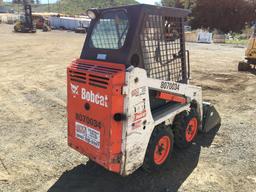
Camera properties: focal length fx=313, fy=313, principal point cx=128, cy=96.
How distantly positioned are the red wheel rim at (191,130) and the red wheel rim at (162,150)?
30.0 inches

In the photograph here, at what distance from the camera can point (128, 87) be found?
400 cm

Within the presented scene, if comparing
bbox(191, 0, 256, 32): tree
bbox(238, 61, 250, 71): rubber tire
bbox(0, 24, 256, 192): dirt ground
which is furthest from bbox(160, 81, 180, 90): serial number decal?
bbox(191, 0, 256, 32): tree

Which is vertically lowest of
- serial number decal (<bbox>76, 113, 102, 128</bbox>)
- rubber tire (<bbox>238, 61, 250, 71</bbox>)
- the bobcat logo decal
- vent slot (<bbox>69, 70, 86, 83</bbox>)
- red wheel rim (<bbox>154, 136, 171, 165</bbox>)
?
red wheel rim (<bbox>154, 136, 171, 165</bbox>)

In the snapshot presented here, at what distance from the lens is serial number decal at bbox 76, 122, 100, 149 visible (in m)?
4.38

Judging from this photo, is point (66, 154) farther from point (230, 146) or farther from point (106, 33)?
point (230, 146)

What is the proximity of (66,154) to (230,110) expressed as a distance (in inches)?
188

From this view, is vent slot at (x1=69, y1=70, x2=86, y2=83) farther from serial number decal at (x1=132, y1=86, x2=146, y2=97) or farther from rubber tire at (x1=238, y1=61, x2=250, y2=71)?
rubber tire at (x1=238, y1=61, x2=250, y2=71)

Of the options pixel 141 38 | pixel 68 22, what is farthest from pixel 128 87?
pixel 68 22

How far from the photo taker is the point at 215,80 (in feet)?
39.3

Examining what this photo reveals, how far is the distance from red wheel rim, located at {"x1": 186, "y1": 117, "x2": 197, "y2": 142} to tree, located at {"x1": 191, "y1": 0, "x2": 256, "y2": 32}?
150ft

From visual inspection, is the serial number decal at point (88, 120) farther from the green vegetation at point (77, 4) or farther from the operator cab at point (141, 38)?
the green vegetation at point (77, 4)

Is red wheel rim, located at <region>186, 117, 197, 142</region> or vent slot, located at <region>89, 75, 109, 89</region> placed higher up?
vent slot, located at <region>89, 75, 109, 89</region>

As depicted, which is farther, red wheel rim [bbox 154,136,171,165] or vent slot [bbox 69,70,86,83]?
red wheel rim [bbox 154,136,171,165]

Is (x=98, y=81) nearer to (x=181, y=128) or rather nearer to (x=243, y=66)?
(x=181, y=128)
